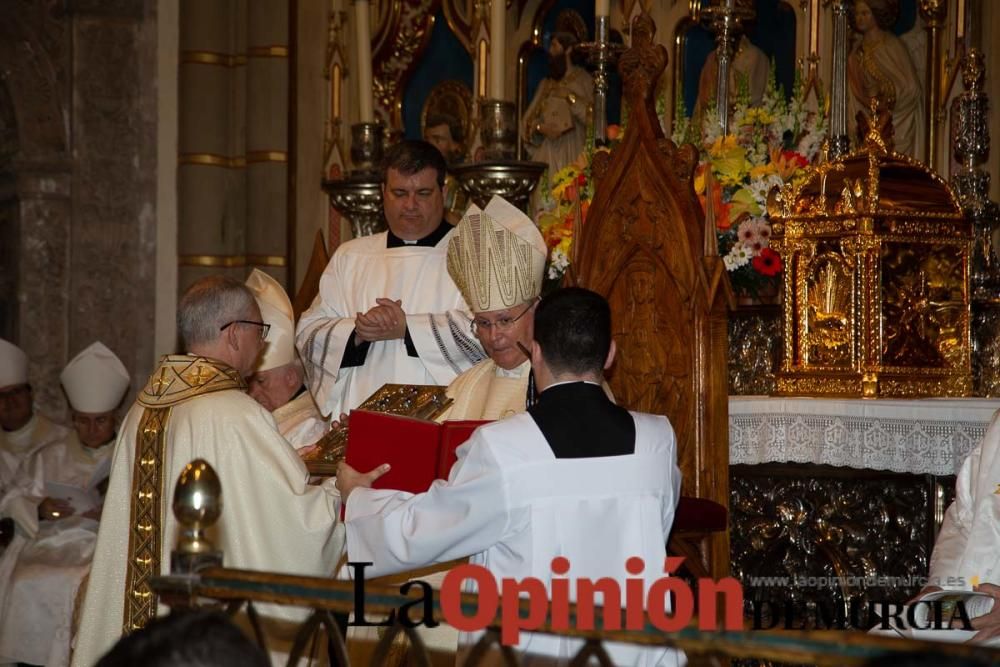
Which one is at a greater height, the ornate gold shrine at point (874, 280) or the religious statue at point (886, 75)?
the religious statue at point (886, 75)

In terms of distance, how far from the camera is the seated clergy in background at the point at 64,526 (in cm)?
696

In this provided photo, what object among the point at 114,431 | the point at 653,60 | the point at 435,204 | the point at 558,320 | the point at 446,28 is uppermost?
the point at 446,28

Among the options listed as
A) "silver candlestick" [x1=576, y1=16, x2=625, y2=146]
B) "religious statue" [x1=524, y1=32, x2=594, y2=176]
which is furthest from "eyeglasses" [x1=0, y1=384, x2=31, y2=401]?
"silver candlestick" [x1=576, y1=16, x2=625, y2=146]

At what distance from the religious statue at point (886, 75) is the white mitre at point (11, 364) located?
15.3ft

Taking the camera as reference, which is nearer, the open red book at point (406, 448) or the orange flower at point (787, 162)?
the open red book at point (406, 448)

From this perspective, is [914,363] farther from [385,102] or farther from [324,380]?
[385,102]

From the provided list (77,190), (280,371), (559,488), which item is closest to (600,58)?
(280,371)

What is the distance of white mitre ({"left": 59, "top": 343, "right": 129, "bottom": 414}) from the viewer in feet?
25.4

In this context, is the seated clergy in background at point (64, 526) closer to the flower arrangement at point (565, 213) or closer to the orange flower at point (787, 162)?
the flower arrangement at point (565, 213)

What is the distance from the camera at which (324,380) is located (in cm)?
596

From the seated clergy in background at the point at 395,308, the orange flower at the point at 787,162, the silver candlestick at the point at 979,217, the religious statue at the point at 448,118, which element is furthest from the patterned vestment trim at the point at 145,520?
the religious statue at the point at 448,118

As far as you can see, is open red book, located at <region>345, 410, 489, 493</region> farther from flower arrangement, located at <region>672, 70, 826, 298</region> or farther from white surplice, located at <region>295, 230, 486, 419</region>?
flower arrangement, located at <region>672, 70, 826, 298</region>

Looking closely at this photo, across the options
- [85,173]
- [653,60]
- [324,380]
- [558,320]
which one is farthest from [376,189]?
[558,320]

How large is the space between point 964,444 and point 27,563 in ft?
14.9
